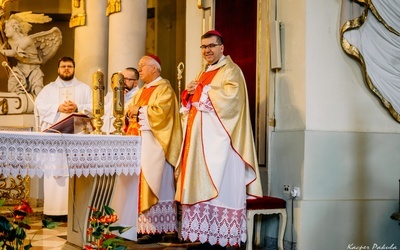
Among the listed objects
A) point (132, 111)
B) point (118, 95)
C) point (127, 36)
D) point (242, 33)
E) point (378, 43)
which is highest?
point (127, 36)

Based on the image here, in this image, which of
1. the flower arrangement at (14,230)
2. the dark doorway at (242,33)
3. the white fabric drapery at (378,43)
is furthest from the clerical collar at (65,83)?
the flower arrangement at (14,230)

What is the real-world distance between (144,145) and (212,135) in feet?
3.20

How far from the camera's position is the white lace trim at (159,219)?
6772 millimetres

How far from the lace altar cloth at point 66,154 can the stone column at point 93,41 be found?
503 centimetres

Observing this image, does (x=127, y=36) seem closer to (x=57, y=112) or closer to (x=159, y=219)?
(x=57, y=112)

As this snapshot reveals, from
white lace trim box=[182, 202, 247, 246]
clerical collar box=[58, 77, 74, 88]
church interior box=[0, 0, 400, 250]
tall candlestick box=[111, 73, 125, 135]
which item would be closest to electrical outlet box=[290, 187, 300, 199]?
church interior box=[0, 0, 400, 250]

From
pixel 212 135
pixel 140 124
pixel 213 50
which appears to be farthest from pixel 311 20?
pixel 140 124

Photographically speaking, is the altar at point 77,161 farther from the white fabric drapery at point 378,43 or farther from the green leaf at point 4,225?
the white fabric drapery at point 378,43

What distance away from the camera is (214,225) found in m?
5.96

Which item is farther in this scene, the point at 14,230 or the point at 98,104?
the point at 98,104

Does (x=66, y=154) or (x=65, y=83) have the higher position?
(x=65, y=83)

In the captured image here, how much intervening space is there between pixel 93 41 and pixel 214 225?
524 centimetres

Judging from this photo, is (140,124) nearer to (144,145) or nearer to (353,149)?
(144,145)

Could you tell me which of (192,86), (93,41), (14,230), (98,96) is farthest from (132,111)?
(93,41)
